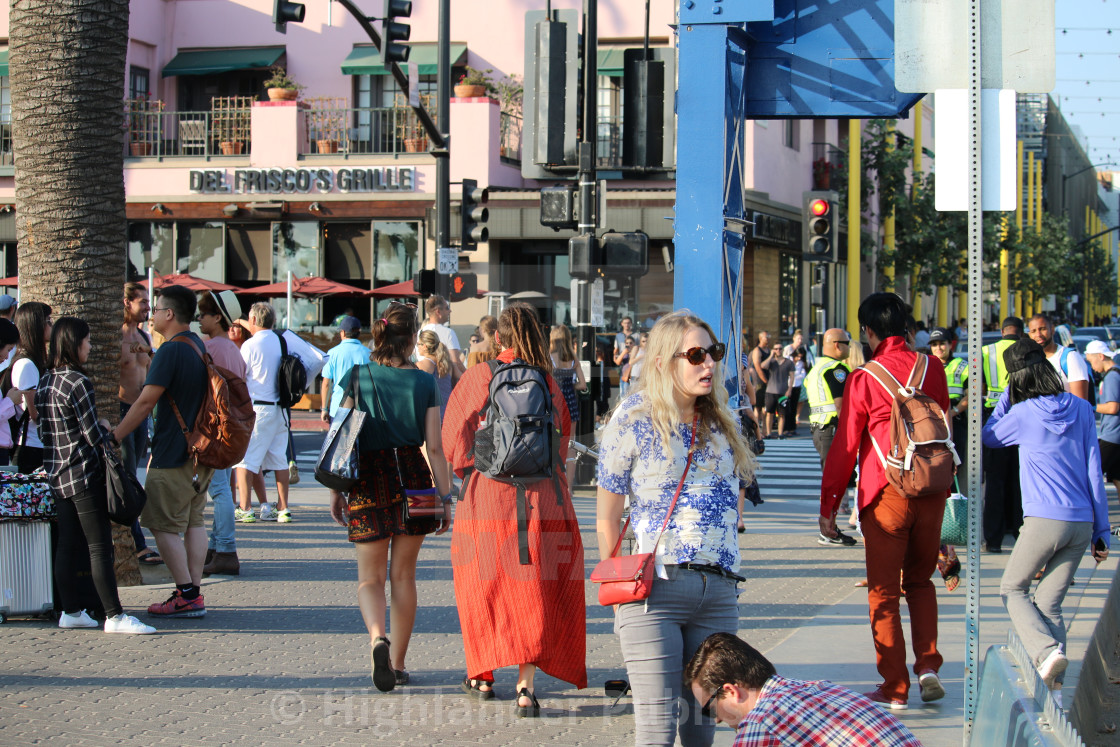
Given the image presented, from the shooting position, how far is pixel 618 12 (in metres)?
26.5

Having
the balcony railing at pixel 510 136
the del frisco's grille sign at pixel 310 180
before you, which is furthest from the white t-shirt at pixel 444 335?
the balcony railing at pixel 510 136

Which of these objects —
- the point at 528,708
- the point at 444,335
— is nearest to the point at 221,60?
the point at 444,335

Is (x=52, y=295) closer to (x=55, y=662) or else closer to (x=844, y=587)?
(x=55, y=662)

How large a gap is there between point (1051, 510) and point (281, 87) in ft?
76.3

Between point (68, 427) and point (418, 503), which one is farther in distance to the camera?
point (68, 427)

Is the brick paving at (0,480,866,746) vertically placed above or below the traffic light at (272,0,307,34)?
below

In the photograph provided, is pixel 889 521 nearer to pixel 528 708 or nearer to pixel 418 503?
pixel 528 708

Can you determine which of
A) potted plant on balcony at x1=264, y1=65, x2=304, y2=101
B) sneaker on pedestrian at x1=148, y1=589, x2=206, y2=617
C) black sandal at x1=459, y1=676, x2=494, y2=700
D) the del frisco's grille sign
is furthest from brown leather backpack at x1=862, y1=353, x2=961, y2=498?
potted plant on balcony at x1=264, y1=65, x2=304, y2=101

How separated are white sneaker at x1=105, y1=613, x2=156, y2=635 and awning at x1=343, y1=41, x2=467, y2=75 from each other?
21343 mm

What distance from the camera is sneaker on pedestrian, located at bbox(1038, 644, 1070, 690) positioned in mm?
5918

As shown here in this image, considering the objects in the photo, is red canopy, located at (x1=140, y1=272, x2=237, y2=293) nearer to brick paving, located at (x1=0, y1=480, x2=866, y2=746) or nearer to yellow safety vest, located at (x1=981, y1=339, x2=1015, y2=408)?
brick paving, located at (x1=0, y1=480, x2=866, y2=746)

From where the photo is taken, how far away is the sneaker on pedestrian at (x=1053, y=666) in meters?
5.92

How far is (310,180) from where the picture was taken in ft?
84.3

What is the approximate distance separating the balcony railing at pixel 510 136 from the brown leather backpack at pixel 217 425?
19.2 meters
